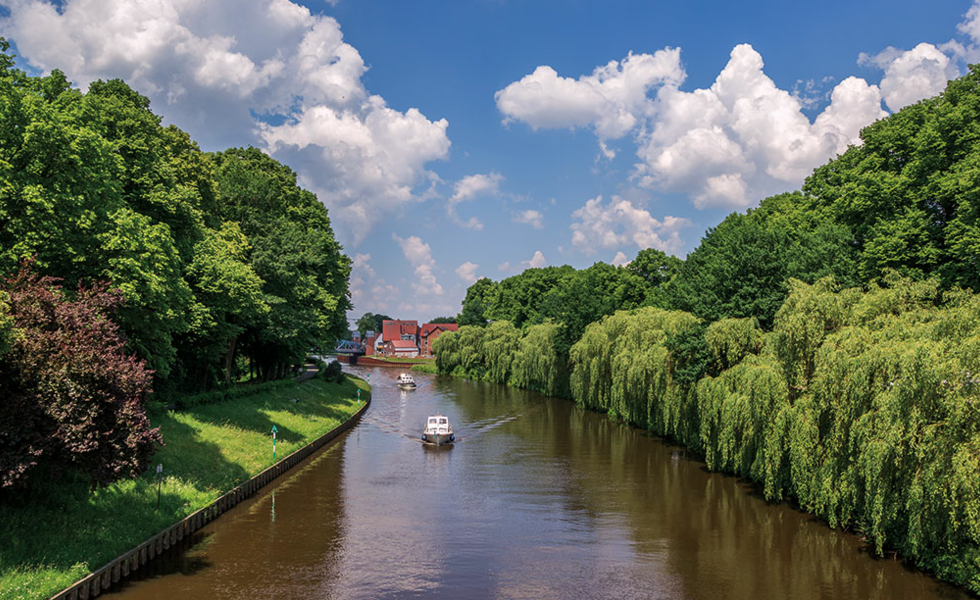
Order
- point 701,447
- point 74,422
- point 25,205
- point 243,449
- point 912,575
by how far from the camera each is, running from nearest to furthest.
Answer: point 74,422, point 912,575, point 25,205, point 243,449, point 701,447

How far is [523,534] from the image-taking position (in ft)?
92.8

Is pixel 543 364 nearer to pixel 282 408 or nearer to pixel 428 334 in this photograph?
pixel 282 408

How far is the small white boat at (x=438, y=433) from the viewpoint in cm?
4959

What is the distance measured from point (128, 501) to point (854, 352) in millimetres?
29136

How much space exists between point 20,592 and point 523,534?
1797cm

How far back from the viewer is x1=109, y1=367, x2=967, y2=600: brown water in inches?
880

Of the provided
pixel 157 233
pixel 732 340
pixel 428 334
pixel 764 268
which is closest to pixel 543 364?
pixel 764 268

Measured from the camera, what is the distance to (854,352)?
26.0m

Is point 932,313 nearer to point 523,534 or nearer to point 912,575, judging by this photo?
point 912,575

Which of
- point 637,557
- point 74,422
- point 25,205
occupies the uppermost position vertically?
point 25,205

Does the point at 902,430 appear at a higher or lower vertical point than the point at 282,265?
lower

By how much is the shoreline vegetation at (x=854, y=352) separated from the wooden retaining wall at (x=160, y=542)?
964 inches

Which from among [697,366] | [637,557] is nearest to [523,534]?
[637,557]

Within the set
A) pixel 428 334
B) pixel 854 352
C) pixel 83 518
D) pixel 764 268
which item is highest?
pixel 764 268
